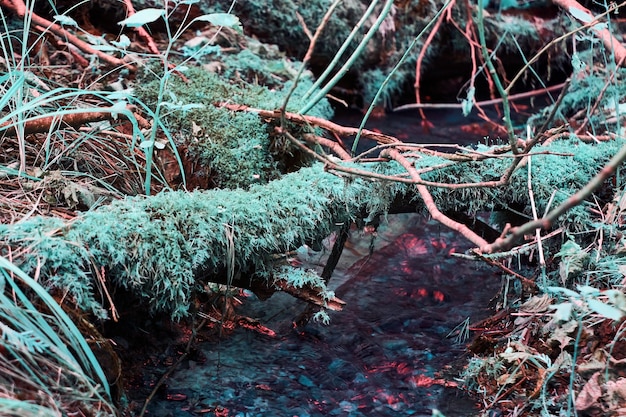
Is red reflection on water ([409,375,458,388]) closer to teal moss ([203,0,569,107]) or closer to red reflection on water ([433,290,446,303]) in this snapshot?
red reflection on water ([433,290,446,303])

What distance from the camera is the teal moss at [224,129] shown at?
8.48 ft

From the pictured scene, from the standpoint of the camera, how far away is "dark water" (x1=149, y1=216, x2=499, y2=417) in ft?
6.41

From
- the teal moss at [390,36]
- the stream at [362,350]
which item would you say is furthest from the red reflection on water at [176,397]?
the teal moss at [390,36]

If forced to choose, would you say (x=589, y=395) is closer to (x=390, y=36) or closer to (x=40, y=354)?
(x=40, y=354)

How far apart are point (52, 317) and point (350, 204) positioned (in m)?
1.10

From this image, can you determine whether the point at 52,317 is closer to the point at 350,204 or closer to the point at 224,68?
the point at 350,204

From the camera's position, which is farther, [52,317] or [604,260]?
[604,260]

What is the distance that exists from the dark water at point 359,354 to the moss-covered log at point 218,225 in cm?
35

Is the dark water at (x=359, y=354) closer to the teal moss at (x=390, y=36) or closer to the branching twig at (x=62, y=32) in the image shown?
the branching twig at (x=62, y=32)

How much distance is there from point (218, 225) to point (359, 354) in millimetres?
865

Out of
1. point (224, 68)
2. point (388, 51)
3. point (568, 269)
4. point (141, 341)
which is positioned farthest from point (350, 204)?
point (388, 51)

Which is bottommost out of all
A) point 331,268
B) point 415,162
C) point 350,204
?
point 331,268

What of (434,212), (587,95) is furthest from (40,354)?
(587,95)

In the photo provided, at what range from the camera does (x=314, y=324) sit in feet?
8.14
